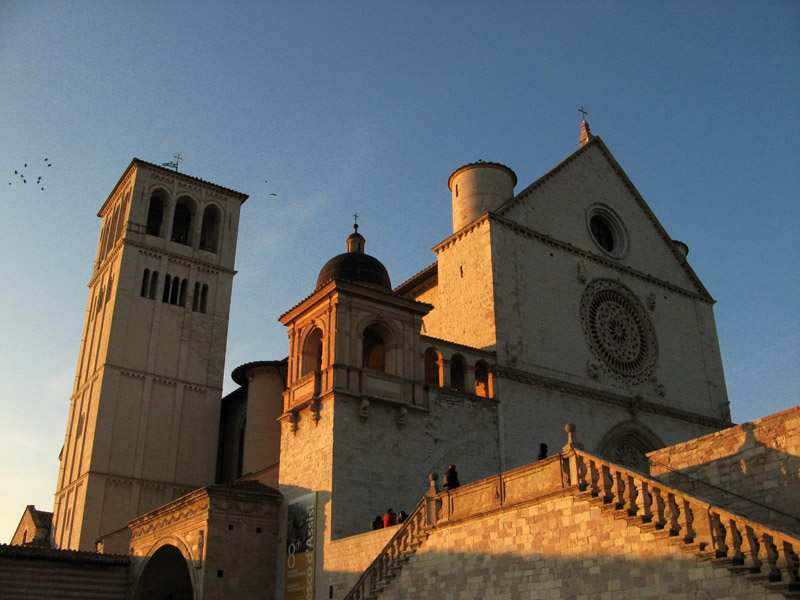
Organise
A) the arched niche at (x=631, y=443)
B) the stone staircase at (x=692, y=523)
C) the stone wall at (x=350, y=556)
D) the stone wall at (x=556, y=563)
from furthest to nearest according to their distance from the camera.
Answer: the arched niche at (x=631, y=443) → the stone wall at (x=350, y=556) → the stone wall at (x=556, y=563) → the stone staircase at (x=692, y=523)

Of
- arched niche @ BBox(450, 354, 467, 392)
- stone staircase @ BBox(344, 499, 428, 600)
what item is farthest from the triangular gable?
stone staircase @ BBox(344, 499, 428, 600)

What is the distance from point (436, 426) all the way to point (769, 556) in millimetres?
13147

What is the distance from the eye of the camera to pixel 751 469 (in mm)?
13297

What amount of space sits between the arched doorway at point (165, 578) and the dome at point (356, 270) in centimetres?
953

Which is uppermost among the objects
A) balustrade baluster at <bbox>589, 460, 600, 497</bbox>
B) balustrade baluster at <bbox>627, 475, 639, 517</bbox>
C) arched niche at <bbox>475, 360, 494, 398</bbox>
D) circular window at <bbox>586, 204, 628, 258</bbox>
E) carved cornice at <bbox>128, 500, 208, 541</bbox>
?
circular window at <bbox>586, 204, 628, 258</bbox>

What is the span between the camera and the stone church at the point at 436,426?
12773mm

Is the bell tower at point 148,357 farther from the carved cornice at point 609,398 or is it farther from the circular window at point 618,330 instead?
the circular window at point 618,330

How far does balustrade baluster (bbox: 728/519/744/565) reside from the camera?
33.2ft

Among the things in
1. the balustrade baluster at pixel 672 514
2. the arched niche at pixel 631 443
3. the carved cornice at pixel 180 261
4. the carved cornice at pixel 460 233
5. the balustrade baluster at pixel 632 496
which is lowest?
the balustrade baluster at pixel 672 514

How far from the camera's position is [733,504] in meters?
13.4

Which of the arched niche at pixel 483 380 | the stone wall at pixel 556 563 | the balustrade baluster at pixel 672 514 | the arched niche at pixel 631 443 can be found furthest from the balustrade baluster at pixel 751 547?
the arched niche at pixel 631 443

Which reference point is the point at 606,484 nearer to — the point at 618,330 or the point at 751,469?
the point at 751,469

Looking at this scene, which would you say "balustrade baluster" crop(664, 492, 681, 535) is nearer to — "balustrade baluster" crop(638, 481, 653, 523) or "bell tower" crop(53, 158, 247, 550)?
"balustrade baluster" crop(638, 481, 653, 523)

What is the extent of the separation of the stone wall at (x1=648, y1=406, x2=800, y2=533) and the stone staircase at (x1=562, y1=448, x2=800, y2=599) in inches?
79.0
